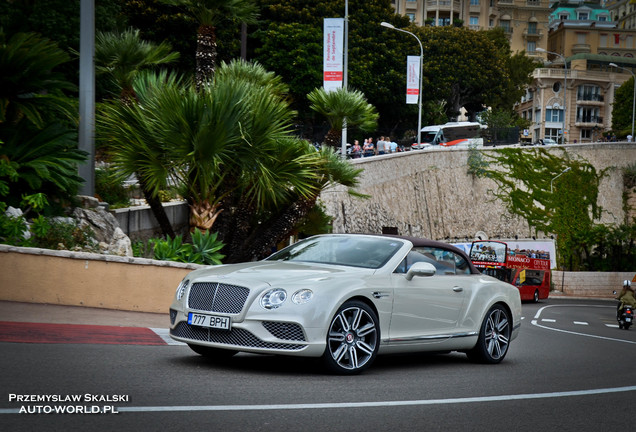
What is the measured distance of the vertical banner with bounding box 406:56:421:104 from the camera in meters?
47.9

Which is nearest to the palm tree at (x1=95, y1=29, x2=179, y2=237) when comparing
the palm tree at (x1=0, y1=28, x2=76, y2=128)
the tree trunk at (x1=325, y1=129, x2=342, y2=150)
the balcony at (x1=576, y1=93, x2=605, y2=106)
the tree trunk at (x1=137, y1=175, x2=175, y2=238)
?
the tree trunk at (x1=137, y1=175, x2=175, y2=238)

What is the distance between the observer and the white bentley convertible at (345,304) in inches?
303

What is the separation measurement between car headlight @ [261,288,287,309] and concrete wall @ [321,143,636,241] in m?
32.1

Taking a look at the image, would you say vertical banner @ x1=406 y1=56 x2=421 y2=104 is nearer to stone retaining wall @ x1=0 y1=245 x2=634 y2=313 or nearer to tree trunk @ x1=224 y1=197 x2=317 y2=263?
tree trunk @ x1=224 y1=197 x2=317 y2=263

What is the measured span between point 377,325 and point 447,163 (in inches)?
2028

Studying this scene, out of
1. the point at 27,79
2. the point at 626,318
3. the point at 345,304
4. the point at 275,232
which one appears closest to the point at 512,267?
the point at 626,318

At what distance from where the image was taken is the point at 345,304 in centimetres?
808

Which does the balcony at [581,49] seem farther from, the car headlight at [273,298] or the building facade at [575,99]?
the car headlight at [273,298]

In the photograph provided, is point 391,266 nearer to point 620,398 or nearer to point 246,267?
point 246,267

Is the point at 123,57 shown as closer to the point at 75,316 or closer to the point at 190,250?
the point at 190,250

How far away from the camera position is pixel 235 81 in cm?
1647

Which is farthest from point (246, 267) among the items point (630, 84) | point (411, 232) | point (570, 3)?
point (570, 3)

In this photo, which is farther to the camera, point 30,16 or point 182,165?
point 30,16

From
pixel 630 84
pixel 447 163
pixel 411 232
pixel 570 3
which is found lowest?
pixel 411 232
